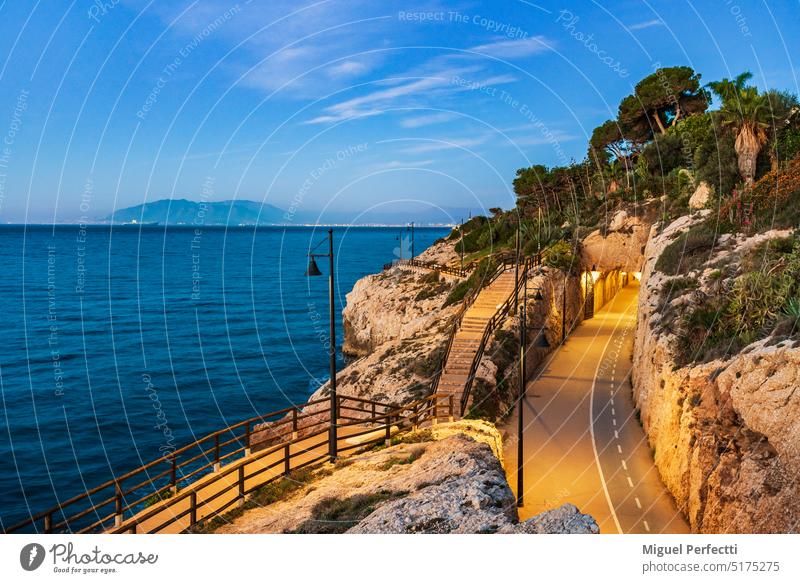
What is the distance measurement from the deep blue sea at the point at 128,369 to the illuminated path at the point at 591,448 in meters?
19.2

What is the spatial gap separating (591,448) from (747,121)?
61.3 feet

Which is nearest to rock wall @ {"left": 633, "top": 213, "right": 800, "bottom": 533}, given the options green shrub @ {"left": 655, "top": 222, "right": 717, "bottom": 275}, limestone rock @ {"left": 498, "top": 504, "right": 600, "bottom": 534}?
green shrub @ {"left": 655, "top": 222, "right": 717, "bottom": 275}

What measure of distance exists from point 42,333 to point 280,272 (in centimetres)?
6915

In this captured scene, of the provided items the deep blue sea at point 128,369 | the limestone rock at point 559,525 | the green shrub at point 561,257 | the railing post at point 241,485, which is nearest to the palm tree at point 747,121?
the green shrub at point 561,257

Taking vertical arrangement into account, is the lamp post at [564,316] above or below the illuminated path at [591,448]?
above

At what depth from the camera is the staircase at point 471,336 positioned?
2562 cm

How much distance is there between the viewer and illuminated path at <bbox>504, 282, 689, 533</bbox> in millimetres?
17609

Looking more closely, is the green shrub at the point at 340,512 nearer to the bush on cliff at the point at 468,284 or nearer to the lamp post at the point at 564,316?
the lamp post at the point at 564,316

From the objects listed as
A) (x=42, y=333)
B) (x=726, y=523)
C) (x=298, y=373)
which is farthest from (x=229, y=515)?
(x=42, y=333)

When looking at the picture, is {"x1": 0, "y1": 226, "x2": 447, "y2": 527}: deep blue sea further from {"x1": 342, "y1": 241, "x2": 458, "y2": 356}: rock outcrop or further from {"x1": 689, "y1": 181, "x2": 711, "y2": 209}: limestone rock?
{"x1": 689, "y1": 181, "x2": 711, "y2": 209}: limestone rock

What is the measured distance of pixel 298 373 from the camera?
49.5 meters

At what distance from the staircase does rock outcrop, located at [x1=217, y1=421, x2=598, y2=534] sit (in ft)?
27.5

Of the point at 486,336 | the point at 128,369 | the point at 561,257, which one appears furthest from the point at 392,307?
the point at 486,336

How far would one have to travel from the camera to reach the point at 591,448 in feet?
71.4
